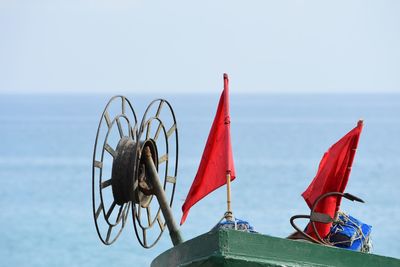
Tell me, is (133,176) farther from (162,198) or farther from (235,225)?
(235,225)

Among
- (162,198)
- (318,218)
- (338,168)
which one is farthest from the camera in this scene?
(162,198)

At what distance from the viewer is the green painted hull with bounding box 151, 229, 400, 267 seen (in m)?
11.2

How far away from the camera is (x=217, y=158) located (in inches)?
519

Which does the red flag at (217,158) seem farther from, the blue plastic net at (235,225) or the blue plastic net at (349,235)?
the blue plastic net at (349,235)

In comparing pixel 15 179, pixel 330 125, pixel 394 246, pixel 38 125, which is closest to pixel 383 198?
pixel 394 246

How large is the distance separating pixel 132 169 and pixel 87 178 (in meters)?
51.7

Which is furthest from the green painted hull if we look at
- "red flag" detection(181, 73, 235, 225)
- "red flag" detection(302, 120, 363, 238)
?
"red flag" detection(181, 73, 235, 225)

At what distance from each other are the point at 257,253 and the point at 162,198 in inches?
98.4

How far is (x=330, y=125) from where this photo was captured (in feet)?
391

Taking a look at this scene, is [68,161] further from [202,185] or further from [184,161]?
[202,185]

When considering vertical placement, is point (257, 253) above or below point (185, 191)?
above

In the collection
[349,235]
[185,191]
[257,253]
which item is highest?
[257,253]

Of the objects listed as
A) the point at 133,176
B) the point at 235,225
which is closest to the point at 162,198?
the point at 133,176

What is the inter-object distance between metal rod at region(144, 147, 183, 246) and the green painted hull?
1.79 meters
